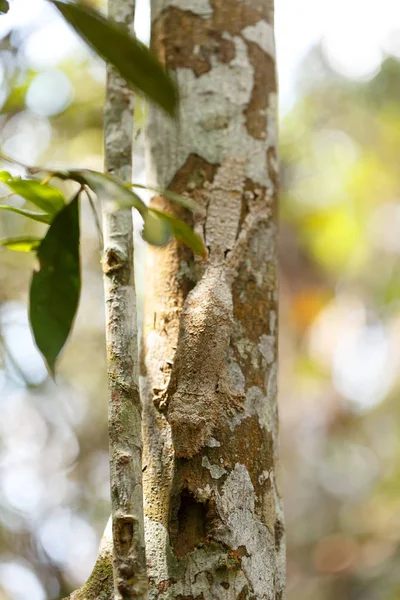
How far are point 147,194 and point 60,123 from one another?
3999 mm

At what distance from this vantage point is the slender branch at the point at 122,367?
1.28 meters

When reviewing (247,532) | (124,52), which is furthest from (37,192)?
(247,532)

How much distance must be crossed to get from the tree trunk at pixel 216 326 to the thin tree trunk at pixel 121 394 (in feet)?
0.53

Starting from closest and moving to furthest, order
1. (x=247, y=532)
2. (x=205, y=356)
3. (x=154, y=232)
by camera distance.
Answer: (x=154, y=232)
(x=247, y=532)
(x=205, y=356)

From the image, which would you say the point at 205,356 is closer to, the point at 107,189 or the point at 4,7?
the point at 107,189

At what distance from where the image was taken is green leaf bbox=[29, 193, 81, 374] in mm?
1347

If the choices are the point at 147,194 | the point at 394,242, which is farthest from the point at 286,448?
the point at 147,194

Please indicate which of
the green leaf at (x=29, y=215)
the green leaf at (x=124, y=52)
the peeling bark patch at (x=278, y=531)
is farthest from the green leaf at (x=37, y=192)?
the peeling bark patch at (x=278, y=531)

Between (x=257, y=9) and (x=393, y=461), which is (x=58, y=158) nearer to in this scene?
(x=257, y=9)

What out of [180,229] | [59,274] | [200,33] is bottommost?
[59,274]

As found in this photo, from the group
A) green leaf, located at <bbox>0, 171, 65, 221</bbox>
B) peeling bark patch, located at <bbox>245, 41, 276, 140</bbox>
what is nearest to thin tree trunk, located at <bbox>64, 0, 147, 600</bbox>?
green leaf, located at <bbox>0, 171, 65, 221</bbox>

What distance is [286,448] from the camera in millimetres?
8289

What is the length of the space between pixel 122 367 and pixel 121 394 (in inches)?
2.4

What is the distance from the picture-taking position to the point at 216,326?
169 cm
